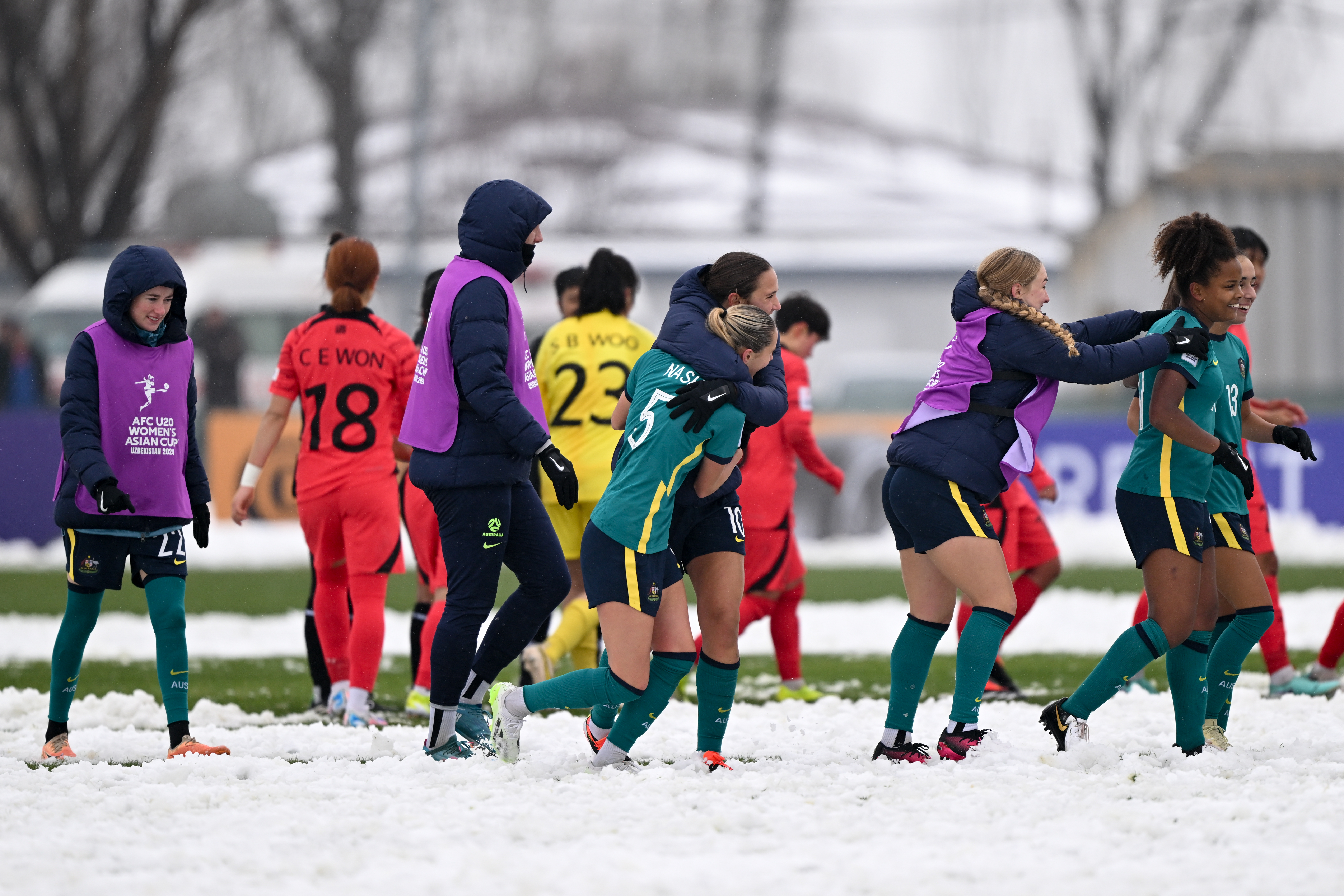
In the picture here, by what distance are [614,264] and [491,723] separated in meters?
2.56

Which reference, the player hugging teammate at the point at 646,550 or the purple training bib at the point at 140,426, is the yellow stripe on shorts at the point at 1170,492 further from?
the purple training bib at the point at 140,426

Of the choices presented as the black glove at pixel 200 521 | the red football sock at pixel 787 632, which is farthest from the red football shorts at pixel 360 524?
the red football sock at pixel 787 632

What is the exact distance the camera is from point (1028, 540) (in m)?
8.02

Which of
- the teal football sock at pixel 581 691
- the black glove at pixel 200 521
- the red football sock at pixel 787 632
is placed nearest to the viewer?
the teal football sock at pixel 581 691

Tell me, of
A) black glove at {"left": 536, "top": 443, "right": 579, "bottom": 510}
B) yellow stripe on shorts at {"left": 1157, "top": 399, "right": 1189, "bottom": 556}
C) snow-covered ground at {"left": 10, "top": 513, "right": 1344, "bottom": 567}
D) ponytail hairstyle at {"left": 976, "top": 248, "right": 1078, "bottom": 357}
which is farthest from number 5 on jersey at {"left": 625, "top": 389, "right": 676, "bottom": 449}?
snow-covered ground at {"left": 10, "top": 513, "right": 1344, "bottom": 567}

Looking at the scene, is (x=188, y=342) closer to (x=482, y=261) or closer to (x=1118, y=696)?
(x=482, y=261)

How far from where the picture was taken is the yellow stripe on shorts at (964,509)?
18.5 ft

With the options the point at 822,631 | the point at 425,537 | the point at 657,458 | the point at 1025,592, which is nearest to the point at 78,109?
the point at 822,631

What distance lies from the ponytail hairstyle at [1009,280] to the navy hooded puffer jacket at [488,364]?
1613 millimetres

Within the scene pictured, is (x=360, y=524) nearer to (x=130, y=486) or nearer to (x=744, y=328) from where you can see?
(x=130, y=486)

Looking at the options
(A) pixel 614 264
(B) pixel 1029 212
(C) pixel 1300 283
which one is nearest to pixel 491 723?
(A) pixel 614 264

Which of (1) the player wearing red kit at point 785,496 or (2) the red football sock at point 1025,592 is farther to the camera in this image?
(2) the red football sock at point 1025,592

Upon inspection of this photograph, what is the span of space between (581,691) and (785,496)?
2843mm

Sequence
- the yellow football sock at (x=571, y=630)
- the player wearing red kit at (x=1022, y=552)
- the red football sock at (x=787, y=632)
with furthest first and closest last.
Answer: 1. the red football sock at (x=787, y=632)
2. the player wearing red kit at (x=1022, y=552)
3. the yellow football sock at (x=571, y=630)
